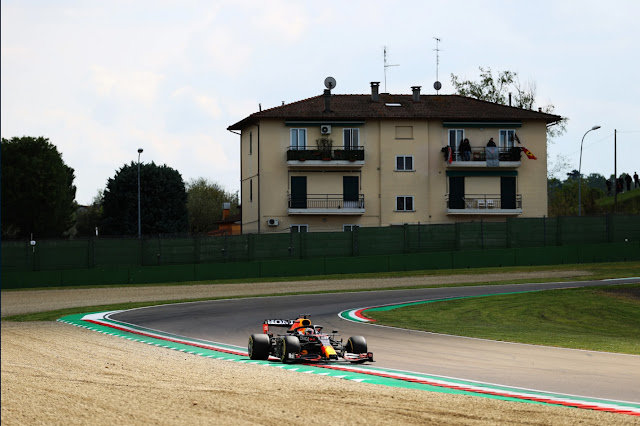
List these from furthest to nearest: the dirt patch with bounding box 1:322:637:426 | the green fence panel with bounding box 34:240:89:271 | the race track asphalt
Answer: the green fence panel with bounding box 34:240:89:271 → the race track asphalt → the dirt patch with bounding box 1:322:637:426

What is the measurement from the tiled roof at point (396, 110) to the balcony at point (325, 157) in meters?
2.77

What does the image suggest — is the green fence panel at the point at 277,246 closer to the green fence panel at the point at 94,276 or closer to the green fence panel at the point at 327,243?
the green fence panel at the point at 327,243

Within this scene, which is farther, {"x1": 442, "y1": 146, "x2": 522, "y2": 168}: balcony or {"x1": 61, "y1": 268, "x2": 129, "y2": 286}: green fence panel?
{"x1": 442, "y1": 146, "x2": 522, "y2": 168}: balcony

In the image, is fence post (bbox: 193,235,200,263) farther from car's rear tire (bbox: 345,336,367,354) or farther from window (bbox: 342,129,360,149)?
car's rear tire (bbox: 345,336,367,354)

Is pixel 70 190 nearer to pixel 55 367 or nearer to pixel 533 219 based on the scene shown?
pixel 533 219

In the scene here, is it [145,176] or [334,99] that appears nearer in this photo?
[334,99]

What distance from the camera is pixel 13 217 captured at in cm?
8475

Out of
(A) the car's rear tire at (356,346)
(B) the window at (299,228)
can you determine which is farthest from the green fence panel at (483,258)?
(A) the car's rear tire at (356,346)

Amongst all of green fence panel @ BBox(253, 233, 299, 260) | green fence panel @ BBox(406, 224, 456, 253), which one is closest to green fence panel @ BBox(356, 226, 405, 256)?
green fence panel @ BBox(406, 224, 456, 253)

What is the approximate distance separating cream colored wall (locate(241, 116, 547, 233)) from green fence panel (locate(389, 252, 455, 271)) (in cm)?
958

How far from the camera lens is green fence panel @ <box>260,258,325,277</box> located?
2267 inches

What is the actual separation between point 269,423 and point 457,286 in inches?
1551

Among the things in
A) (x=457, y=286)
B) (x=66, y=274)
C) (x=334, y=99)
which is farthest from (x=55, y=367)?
(x=334, y=99)

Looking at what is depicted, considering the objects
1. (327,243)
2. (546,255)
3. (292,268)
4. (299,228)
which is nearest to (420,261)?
(327,243)
